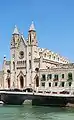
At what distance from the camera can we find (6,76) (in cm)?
14700

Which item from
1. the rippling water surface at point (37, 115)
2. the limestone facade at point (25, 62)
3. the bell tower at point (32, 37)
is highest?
the bell tower at point (32, 37)

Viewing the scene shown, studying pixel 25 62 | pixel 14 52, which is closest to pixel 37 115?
pixel 25 62

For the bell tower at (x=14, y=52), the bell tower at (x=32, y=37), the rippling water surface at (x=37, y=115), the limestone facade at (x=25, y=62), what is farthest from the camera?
the bell tower at (x=14, y=52)

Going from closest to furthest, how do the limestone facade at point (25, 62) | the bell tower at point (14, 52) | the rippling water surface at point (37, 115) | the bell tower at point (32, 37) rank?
the rippling water surface at point (37, 115)
the limestone facade at point (25, 62)
the bell tower at point (32, 37)
the bell tower at point (14, 52)

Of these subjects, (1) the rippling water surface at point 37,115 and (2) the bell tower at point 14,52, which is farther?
(2) the bell tower at point 14,52

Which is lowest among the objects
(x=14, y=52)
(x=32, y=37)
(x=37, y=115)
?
→ (x=37, y=115)

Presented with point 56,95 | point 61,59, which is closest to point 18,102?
point 56,95

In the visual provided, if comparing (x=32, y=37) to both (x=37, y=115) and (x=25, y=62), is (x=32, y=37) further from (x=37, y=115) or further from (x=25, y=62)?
(x=37, y=115)

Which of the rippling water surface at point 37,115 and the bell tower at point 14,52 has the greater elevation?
the bell tower at point 14,52

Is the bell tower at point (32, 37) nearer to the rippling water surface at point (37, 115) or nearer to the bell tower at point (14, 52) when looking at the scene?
the bell tower at point (14, 52)

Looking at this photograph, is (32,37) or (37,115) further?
(32,37)

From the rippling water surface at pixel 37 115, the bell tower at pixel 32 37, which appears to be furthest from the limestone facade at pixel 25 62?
the rippling water surface at pixel 37 115

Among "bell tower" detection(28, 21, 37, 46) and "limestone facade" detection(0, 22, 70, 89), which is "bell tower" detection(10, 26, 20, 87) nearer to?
"limestone facade" detection(0, 22, 70, 89)

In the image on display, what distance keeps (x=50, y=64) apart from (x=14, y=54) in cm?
1476
